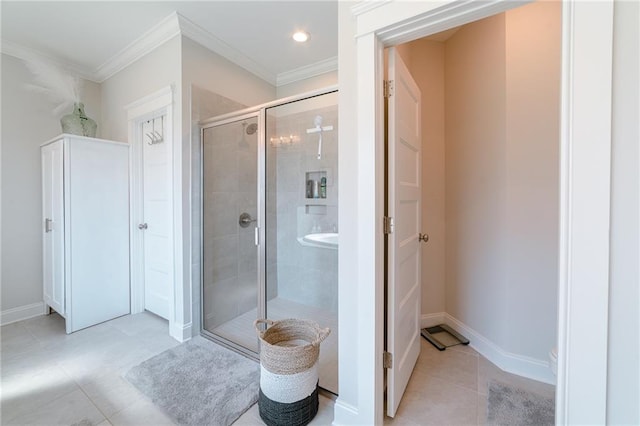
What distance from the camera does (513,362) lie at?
1804 mm

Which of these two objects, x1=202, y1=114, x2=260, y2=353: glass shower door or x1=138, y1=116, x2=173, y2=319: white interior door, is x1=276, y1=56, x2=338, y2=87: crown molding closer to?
x1=202, y1=114, x2=260, y2=353: glass shower door

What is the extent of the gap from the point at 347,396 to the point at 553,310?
4.78ft

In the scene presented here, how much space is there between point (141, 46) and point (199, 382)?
9.44ft

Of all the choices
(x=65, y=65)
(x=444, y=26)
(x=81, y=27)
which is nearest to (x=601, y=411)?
(x=444, y=26)

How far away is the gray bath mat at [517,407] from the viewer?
1410 mm

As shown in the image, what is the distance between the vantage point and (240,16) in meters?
2.10

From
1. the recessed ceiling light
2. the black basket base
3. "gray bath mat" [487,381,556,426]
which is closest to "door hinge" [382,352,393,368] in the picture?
the black basket base

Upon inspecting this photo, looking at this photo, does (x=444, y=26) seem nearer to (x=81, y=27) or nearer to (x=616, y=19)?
(x=616, y=19)

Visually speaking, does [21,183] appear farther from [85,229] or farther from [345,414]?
[345,414]

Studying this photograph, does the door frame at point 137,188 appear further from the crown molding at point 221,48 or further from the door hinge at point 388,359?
the door hinge at point 388,359

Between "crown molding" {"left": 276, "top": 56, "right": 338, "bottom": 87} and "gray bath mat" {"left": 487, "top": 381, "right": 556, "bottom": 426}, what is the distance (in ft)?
9.96

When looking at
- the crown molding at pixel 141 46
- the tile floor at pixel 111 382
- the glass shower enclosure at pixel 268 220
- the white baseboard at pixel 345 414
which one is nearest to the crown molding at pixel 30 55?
the crown molding at pixel 141 46

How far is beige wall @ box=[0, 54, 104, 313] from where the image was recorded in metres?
2.47

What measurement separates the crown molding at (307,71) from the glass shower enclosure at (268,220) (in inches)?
36.8
